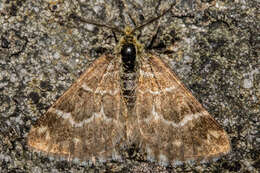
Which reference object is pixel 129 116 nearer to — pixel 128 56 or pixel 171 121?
pixel 171 121

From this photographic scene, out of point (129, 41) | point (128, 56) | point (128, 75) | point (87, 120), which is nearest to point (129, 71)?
point (128, 75)

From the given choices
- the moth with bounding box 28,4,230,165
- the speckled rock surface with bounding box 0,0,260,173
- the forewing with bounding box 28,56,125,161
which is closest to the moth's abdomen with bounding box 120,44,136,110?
the moth with bounding box 28,4,230,165

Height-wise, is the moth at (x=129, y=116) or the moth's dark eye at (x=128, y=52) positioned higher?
the moth's dark eye at (x=128, y=52)

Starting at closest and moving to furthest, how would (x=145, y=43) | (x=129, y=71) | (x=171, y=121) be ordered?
(x=171, y=121) → (x=129, y=71) → (x=145, y=43)

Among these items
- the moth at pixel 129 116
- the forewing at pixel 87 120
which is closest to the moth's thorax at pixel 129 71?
the moth at pixel 129 116

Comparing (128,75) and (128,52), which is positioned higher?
(128,52)

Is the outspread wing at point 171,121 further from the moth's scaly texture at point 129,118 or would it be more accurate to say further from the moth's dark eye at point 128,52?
the moth's dark eye at point 128,52
